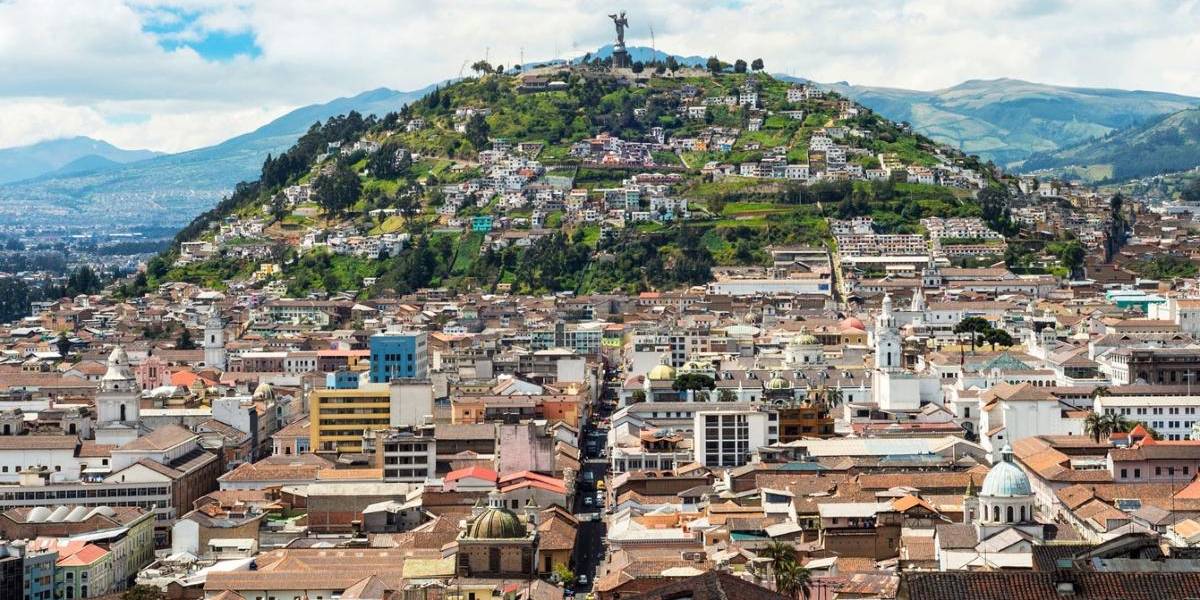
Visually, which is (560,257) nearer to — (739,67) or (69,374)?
(69,374)

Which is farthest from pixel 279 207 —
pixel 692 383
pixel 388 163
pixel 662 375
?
pixel 692 383

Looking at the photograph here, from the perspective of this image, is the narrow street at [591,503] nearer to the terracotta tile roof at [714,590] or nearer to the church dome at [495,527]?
the church dome at [495,527]

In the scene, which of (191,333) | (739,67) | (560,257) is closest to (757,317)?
(560,257)

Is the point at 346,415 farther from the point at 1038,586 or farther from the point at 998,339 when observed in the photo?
the point at 1038,586

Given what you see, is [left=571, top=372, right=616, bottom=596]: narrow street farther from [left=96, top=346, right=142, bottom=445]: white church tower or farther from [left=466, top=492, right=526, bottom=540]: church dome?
[left=96, top=346, right=142, bottom=445]: white church tower

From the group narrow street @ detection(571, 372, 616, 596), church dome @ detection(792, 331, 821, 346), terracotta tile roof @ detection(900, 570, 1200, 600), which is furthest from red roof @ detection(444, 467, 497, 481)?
terracotta tile roof @ detection(900, 570, 1200, 600)

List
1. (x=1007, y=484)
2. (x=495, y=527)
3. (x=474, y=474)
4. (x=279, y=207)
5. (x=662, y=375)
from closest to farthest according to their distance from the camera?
(x=1007, y=484) < (x=495, y=527) < (x=474, y=474) < (x=662, y=375) < (x=279, y=207)

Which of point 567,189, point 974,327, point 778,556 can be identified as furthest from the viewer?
point 567,189
